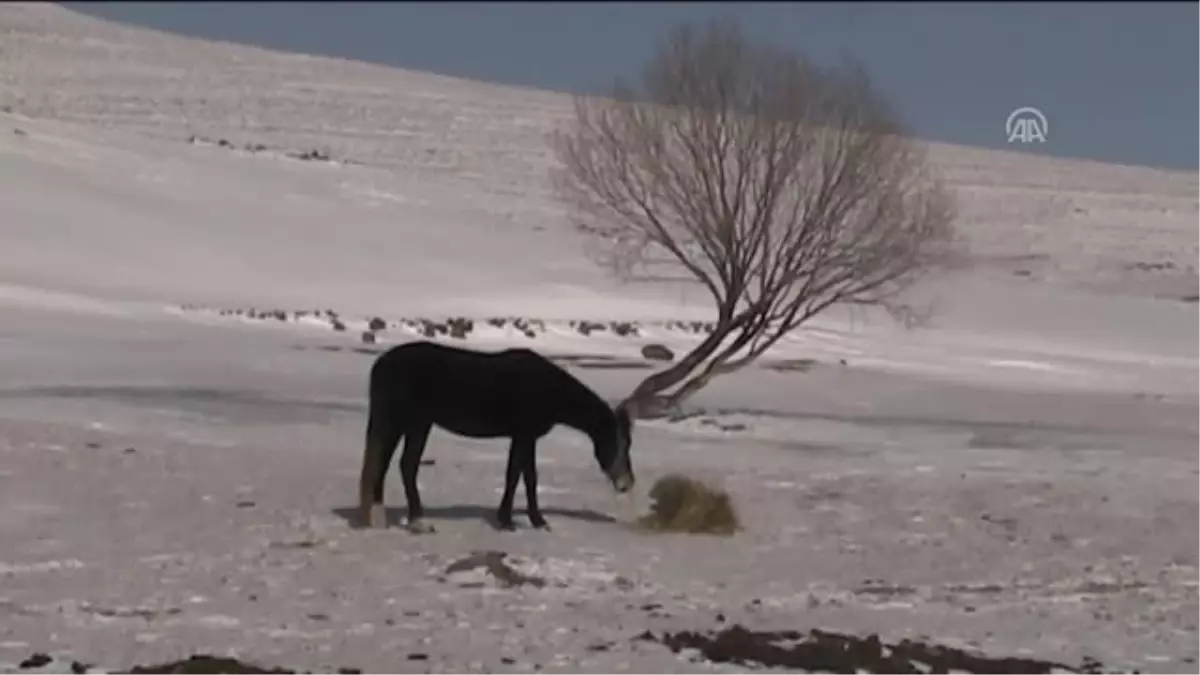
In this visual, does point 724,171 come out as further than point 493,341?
No

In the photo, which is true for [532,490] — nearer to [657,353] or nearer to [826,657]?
[826,657]

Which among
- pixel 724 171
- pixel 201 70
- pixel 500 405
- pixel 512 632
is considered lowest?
pixel 512 632

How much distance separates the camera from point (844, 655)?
345 inches

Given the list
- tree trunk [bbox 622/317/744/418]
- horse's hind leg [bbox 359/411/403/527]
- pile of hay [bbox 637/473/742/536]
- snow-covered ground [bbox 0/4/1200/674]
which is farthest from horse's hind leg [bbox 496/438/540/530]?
tree trunk [bbox 622/317/744/418]

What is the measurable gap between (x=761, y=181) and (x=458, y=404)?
11.6 m

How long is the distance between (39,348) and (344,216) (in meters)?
24.5

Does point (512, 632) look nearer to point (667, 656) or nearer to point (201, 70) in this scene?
point (667, 656)

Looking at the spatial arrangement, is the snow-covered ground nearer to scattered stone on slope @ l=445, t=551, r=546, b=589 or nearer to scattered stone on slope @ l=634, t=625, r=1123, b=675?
scattered stone on slope @ l=445, t=551, r=546, b=589

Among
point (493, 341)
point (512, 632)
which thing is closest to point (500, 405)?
point (512, 632)

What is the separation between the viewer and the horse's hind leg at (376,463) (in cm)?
1209

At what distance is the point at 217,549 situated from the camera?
1145 cm

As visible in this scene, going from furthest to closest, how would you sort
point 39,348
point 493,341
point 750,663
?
point 493,341
point 39,348
point 750,663

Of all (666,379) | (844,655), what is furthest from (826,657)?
(666,379)

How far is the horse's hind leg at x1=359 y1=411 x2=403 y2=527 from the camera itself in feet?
39.7
